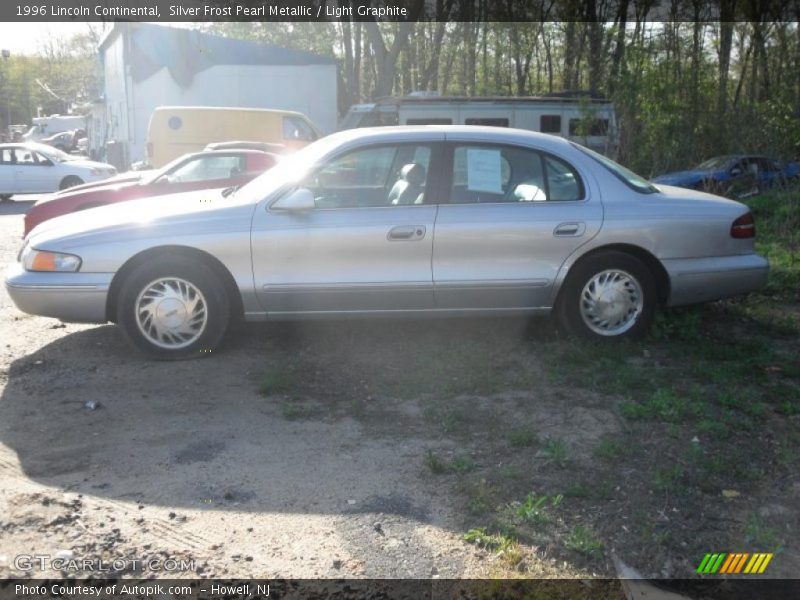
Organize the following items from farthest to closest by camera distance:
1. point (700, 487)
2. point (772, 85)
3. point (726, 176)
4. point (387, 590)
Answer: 1. point (772, 85)
2. point (726, 176)
3. point (700, 487)
4. point (387, 590)

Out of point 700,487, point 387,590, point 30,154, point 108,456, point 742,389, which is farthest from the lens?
point 30,154

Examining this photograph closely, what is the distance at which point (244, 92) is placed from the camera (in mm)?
30422

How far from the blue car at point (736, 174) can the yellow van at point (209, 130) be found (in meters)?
8.44

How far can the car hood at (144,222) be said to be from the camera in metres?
5.93

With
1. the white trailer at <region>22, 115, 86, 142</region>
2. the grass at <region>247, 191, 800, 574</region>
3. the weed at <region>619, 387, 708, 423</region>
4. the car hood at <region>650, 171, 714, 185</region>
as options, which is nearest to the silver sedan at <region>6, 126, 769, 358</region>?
the grass at <region>247, 191, 800, 574</region>

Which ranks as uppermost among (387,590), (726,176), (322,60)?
(322,60)

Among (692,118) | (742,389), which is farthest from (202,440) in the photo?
(692,118)

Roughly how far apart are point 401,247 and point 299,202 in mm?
747

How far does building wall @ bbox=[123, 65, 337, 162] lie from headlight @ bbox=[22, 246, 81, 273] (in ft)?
81.8

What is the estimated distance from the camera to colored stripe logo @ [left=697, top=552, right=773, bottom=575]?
11.2 feet

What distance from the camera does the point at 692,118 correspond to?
1936 centimetres

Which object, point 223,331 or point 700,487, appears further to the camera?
point 223,331

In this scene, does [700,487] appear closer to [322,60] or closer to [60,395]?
[60,395]

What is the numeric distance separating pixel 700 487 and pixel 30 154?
2182 centimetres
